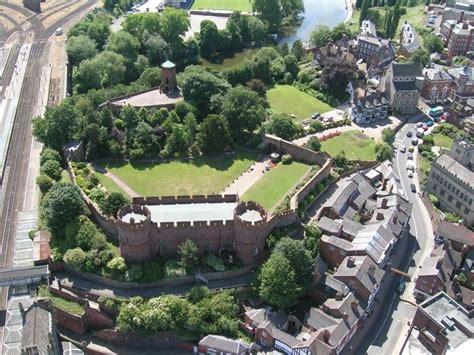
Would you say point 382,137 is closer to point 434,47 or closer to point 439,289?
Answer: point 439,289

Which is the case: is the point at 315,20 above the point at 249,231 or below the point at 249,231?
above

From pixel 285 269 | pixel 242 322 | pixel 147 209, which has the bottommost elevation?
pixel 242 322

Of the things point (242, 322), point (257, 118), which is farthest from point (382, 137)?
point (242, 322)

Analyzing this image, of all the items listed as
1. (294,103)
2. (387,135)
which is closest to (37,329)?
(387,135)

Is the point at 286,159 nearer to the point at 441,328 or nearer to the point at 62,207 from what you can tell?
the point at 441,328

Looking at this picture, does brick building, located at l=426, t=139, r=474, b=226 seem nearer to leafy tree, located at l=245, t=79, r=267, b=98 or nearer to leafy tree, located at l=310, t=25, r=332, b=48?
leafy tree, located at l=245, t=79, r=267, b=98
